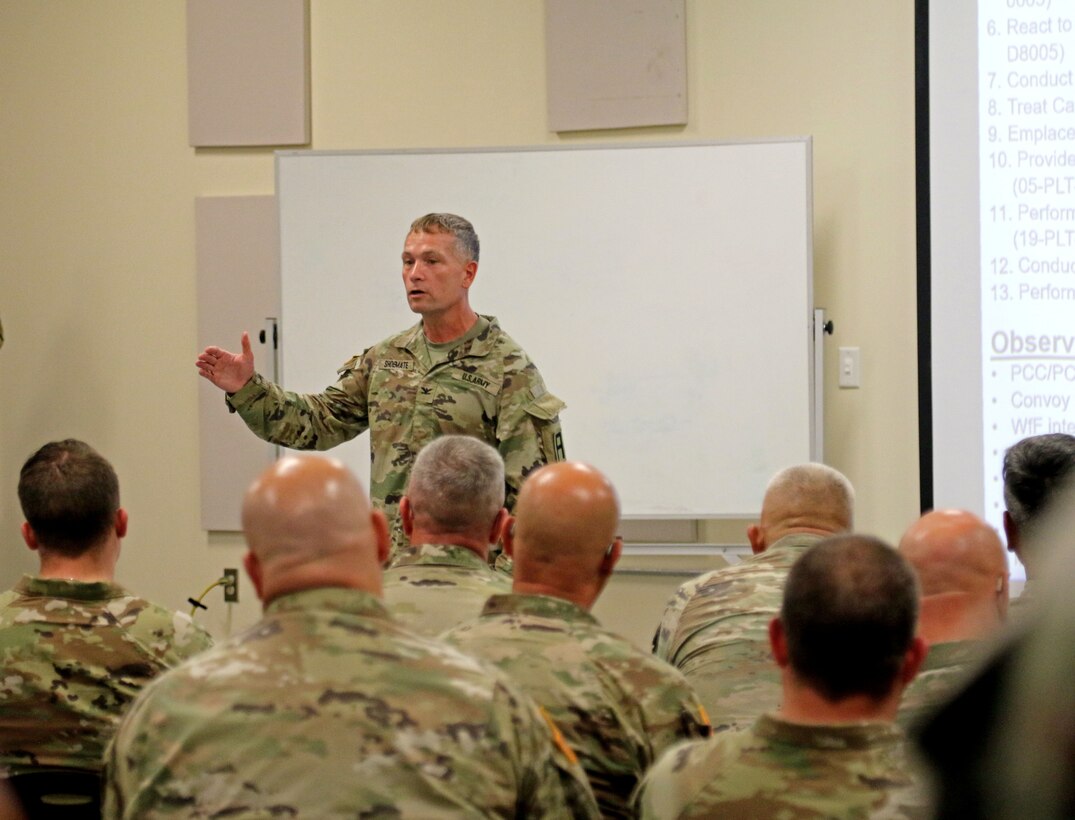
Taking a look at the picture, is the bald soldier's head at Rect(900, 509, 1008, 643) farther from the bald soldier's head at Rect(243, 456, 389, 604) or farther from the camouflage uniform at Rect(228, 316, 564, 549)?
the camouflage uniform at Rect(228, 316, 564, 549)

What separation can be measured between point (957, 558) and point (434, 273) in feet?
6.45

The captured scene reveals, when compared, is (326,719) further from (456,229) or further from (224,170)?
(224,170)

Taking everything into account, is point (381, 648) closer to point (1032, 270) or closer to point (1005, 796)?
point (1005, 796)

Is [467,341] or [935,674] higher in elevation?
[467,341]

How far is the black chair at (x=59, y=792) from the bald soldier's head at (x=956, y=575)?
4.64ft

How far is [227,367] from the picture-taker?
11.7ft

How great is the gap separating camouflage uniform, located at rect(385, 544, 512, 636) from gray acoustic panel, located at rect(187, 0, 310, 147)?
3.00 meters

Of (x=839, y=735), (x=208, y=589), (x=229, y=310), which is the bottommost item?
(x=208, y=589)

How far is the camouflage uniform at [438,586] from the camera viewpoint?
232cm

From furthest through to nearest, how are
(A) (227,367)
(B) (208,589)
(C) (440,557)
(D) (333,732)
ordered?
(B) (208,589)
(A) (227,367)
(C) (440,557)
(D) (333,732)

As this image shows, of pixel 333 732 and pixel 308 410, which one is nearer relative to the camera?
pixel 333 732

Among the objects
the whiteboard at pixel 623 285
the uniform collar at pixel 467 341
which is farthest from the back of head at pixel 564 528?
the whiteboard at pixel 623 285

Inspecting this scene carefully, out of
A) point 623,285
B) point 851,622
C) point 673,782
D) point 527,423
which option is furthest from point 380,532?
point 623,285

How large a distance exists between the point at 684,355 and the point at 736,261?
0.38 m
